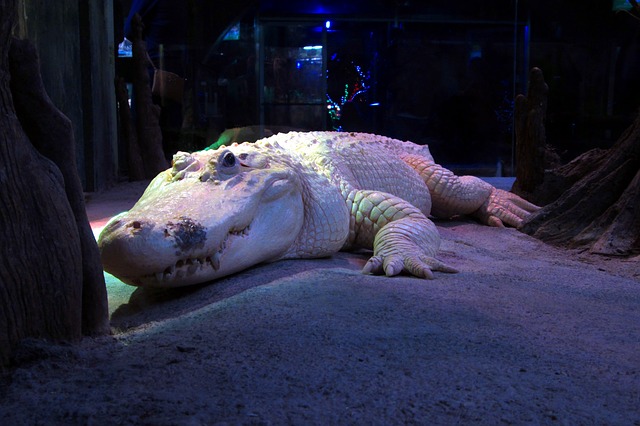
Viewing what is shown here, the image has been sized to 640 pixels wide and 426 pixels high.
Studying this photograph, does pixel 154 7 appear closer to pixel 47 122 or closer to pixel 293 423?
pixel 47 122

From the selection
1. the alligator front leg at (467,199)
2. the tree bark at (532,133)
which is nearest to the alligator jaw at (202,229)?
the alligator front leg at (467,199)

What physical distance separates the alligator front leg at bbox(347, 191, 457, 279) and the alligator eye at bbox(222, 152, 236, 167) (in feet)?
3.00

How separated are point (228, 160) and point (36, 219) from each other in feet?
5.13

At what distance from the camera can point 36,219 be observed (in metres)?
1.66

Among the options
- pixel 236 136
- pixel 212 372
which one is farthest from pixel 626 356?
pixel 236 136

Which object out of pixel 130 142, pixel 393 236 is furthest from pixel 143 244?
pixel 130 142

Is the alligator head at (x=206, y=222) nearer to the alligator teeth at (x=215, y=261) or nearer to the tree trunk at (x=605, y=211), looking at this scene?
the alligator teeth at (x=215, y=261)

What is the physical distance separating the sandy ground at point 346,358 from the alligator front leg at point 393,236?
0.21 m

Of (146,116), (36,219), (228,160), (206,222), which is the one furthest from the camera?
(146,116)

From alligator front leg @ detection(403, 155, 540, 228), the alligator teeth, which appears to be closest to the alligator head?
the alligator teeth

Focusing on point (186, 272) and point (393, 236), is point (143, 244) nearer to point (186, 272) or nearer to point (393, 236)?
point (186, 272)

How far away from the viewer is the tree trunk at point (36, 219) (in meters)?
1.58

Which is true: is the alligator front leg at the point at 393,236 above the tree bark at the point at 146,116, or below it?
below

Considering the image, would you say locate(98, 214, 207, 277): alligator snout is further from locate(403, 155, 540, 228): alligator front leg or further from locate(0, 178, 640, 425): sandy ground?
locate(403, 155, 540, 228): alligator front leg
